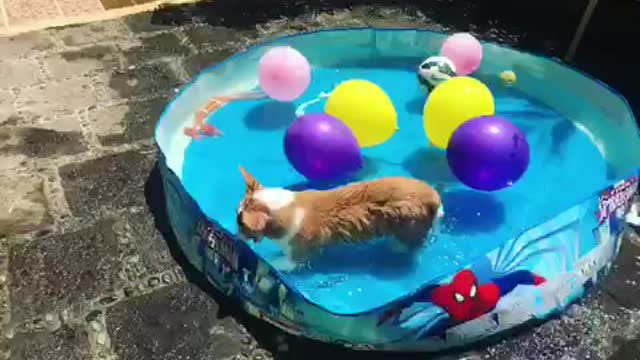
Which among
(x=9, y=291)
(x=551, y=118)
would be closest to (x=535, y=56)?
(x=551, y=118)

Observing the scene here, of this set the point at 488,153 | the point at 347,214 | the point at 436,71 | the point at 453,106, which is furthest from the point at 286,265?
the point at 436,71

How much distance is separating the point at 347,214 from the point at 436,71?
1210mm

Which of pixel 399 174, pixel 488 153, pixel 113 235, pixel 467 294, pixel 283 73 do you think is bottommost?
pixel 113 235

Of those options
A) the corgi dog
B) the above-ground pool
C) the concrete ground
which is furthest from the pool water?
the concrete ground

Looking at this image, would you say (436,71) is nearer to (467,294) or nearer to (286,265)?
(286,265)

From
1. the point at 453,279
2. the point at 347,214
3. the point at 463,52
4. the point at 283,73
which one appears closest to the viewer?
the point at 453,279

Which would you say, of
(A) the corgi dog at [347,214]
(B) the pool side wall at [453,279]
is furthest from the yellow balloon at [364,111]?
(B) the pool side wall at [453,279]

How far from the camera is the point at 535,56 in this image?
4.09 m

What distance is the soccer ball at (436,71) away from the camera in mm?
3740

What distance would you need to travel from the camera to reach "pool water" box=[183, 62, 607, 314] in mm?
2945

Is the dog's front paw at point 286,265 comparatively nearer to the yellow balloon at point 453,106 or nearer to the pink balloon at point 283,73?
the yellow balloon at point 453,106

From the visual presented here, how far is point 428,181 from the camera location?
11.3ft

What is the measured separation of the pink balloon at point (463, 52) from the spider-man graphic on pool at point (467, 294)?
1.57 metres

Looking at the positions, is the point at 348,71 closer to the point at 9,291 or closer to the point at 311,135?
the point at 311,135
